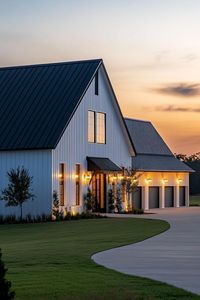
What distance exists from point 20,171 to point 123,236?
52.0ft

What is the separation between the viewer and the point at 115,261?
17.3 meters

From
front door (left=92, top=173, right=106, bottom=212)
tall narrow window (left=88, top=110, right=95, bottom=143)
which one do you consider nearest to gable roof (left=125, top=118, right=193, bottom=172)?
front door (left=92, top=173, right=106, bottom=212)

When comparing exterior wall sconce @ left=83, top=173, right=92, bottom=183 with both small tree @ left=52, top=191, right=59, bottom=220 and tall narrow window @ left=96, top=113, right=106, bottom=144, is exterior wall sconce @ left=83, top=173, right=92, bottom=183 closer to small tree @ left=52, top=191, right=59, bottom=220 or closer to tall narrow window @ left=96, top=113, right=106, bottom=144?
tall narrow window @ left=96, top=113, right=106, bottom=144

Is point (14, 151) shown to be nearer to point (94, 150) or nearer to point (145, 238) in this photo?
point (94, 150)

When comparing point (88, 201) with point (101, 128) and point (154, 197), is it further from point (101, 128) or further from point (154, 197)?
point (154, 197)

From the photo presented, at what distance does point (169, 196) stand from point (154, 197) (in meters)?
2.34

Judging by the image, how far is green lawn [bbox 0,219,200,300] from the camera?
12.4m

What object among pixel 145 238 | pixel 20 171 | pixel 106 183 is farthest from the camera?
pixel 106 183

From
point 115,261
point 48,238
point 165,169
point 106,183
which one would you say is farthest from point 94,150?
point 115,261

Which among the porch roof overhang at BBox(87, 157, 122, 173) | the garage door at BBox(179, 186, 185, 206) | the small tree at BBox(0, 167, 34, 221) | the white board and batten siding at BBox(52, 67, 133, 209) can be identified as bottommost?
the garage door at BBox(179, 186, 185, 206)

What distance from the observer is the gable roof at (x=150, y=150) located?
186 ft

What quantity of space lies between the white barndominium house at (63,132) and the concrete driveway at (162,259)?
16224mm

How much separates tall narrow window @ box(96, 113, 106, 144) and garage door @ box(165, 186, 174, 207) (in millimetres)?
12176

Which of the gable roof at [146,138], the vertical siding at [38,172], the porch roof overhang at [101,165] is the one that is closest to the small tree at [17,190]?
the vertical siding at [38,172]
